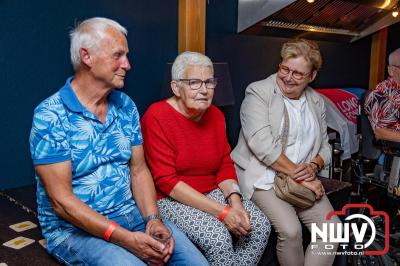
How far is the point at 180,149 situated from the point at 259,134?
48 cm

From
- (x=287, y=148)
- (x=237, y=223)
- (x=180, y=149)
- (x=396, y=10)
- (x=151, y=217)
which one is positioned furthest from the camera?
(x=396, y=10)

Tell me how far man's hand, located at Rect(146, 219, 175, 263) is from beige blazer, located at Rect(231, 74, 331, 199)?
2.28 ft

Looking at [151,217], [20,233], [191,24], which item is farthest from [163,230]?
[191,24]

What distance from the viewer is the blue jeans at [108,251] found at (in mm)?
1346

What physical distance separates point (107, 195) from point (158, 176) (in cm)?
36

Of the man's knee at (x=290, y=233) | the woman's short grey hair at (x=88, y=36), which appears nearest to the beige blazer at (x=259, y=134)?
the man's knee at (x=290, y=233)

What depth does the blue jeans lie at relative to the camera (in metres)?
1.35

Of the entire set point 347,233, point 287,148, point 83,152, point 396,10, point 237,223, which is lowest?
point 347,233

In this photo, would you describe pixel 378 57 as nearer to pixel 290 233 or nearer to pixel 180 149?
pixel 290 233

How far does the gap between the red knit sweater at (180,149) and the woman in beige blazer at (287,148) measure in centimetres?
20

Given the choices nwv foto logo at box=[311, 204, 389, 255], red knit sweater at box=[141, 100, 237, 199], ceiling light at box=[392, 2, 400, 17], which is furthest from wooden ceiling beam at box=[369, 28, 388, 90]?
red knit sweater at box=[141, 100, 237, 199]

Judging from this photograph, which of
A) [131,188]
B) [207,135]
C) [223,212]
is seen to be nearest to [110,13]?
[207,135]

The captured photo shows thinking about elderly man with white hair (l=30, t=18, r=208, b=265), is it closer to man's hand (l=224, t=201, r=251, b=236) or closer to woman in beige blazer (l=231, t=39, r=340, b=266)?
man's hand (l=224, t=201, r=251, b=236)

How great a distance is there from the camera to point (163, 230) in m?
1.51
